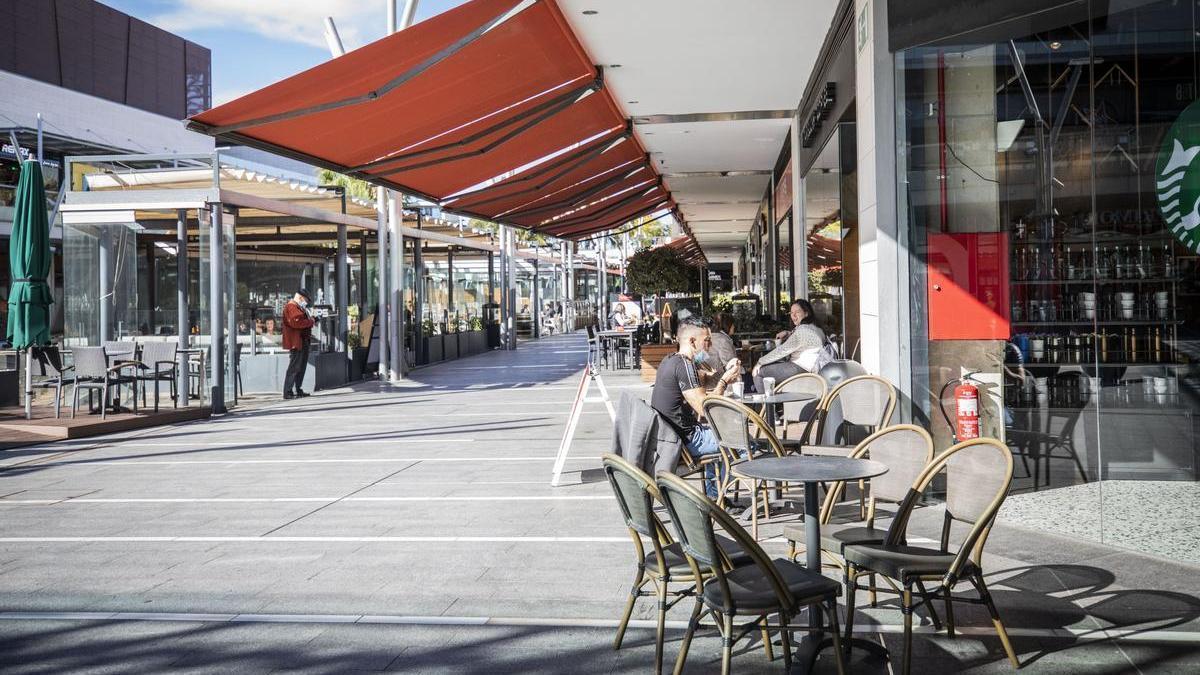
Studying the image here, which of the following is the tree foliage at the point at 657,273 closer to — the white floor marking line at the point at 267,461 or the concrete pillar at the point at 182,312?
the concrete pillar at the point at 182,312

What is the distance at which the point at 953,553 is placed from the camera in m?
3.43

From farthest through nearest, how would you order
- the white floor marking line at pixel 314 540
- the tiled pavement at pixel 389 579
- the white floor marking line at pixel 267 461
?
the white floor marking line at pixel 267 461 → the white floor marking line at pixel 314 540 → the tiled pavement at pixel 389 579

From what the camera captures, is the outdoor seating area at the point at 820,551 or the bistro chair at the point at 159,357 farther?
the bistro chair at the point at 159,357

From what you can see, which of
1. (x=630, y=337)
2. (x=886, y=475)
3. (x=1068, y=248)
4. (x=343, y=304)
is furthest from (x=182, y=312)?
(x=886, y=475)

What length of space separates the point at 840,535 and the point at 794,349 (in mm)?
4203

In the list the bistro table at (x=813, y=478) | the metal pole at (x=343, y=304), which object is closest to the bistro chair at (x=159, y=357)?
the metal pole at (x=343, y=304)

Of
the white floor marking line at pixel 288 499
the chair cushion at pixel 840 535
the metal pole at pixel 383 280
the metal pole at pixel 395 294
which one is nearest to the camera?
the chair cushion at pixel 840 535

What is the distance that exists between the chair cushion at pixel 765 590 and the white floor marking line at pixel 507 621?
2.20 ft

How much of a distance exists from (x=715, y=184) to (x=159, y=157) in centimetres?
972

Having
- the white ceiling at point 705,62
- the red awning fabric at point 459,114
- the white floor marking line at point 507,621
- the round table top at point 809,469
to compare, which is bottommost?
the white floor marking line at point 507,621

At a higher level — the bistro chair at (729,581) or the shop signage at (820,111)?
the shop signage at (820,111)

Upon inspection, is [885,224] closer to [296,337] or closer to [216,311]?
[216,311]

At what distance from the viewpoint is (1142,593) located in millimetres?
4129

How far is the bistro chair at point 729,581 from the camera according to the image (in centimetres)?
288
